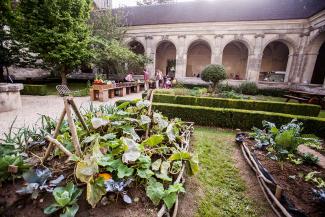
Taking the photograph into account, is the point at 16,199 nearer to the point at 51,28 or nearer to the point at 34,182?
the point at 34,182

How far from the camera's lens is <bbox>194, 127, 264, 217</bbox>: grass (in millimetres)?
2346

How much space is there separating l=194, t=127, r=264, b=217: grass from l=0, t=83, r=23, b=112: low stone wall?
7.03 m

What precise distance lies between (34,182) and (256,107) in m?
8.02

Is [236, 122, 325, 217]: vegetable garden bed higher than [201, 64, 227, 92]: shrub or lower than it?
lower

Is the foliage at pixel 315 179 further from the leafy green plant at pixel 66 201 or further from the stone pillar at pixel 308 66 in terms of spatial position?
the stone pillar at pixel 308 66

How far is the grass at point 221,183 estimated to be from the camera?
2.35m

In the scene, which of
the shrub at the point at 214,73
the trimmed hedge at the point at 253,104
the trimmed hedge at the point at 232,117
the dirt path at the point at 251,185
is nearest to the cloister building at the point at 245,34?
the shrub at the point at 214,73

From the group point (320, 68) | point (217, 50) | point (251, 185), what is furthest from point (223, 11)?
point (251, 185)

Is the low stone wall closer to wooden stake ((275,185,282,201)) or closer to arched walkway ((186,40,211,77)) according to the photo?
wooden stake ((275,185,282,201))

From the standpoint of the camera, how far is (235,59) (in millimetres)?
20875

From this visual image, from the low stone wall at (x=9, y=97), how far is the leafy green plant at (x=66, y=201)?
674 cm

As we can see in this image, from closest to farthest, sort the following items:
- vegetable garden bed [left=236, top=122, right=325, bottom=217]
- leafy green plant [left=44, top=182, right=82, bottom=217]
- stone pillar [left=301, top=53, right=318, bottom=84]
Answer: leafy green plant [left=44, top=182, right=82, bottom=217] → vegetable garden bed [left=236, top=122, right=325, bottom=217] → stone pillar [left=301, top=53, right=318, bottom=84]

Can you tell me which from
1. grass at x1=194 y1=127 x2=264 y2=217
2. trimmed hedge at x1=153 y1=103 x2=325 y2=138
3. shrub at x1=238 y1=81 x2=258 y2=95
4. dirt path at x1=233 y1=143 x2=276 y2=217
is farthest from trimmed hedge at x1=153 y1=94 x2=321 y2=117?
shrub at x1=238 y1=81 x2=258 y2=95

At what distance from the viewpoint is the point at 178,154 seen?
2299 millimetres
